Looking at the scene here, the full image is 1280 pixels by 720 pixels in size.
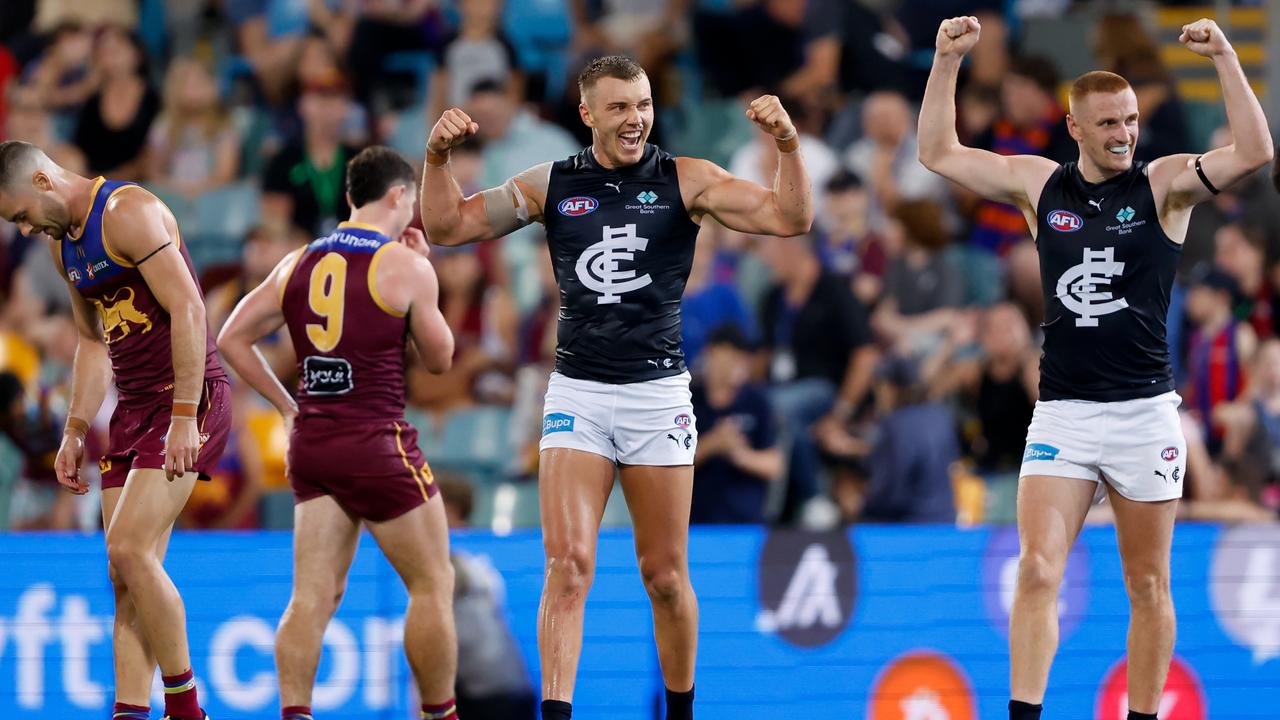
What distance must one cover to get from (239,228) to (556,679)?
7580 mm

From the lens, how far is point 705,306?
1161 centimetres

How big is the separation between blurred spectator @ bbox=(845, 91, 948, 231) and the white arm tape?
614 centimetres

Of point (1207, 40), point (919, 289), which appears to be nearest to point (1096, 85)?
point (1207, 40)

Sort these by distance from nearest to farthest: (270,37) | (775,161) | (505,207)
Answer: (505,207) < (775,161) < (270,37)

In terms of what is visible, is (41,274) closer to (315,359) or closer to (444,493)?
(444,493)

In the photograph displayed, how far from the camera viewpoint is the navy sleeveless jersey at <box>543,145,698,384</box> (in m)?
6.83

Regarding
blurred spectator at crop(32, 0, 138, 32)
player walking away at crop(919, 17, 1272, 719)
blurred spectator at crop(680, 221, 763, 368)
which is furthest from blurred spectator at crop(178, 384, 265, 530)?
player walking away at crop(919, 17, 1272, 719)

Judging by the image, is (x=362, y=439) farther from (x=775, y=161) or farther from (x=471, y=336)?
(x=775, y=161)

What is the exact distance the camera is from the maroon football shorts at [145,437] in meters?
6.92

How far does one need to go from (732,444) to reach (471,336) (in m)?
2.42

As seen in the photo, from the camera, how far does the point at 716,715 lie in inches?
341

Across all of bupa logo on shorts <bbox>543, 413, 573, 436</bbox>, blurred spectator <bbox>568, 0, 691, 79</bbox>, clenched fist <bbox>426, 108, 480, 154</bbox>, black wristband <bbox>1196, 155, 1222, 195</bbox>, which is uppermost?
blurred spectator <bbox>568, 0, 691, 79</bbox>

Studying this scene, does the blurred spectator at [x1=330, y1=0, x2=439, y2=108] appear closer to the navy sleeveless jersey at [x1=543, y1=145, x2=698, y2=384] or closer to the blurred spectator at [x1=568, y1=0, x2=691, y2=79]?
the blurred spectator at [x1=568, y1=0, x2=691, y2=79]

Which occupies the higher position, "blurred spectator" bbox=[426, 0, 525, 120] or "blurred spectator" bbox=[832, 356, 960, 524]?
"blurred spectator" bbox=[426, 0, 525, 120]
